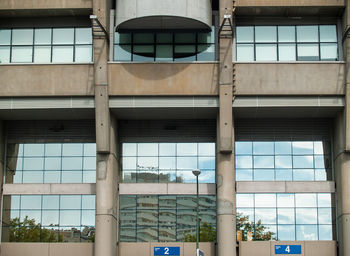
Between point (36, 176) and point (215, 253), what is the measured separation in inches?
482

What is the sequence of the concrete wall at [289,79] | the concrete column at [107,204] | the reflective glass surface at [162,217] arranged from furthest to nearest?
the reflective glass surface at [162,217]
the concrete wall at [289,79]
the concrete column at [107,204]

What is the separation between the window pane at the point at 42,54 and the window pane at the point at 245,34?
11.8 meters

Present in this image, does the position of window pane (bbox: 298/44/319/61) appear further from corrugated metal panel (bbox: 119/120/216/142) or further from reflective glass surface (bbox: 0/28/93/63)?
reflective glass surface (bbox: 0/28/93/63)

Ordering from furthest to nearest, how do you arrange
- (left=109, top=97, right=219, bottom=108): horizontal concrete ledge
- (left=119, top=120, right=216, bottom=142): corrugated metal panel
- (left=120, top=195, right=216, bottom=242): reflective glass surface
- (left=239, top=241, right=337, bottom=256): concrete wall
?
1. (left=119, top=120, right=216, bottom=142): corrugated metal panel
2. (left=120, top=195, right=216, bottom=242): reflective glass surface
3. (left=239, top=241, right=337, bottom=256): concrete wall
4. (left=109, top=97, right=219, bottom=108): horizontal concrete ledge

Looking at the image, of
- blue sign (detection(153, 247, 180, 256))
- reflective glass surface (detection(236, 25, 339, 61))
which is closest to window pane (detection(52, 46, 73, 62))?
reflective glass surface (detection(236, 25, 339, 61))

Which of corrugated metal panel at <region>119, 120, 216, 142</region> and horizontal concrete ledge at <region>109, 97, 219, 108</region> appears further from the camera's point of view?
corrugated metal panel at <region>119, 120, 216, 142</region>

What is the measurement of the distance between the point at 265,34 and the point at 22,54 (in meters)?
15.2

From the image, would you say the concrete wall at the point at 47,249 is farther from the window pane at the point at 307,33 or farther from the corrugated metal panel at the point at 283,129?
the window pane at the point at 307,33

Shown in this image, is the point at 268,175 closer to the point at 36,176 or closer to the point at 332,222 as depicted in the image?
the point at 332,222

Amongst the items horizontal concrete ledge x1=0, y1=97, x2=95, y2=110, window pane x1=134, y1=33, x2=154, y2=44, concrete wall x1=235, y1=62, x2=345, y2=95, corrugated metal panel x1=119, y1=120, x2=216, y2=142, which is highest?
window pane x1=134, y1=33, x2=154, y2=44

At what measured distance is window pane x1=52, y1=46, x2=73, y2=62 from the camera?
140 ft

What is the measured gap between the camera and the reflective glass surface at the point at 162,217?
1671 inches

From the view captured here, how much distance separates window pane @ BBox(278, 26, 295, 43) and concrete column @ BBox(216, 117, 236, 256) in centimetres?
804

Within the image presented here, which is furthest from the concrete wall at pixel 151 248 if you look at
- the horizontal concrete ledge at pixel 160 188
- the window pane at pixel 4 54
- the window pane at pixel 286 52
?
the window pane at pixel 4 54
